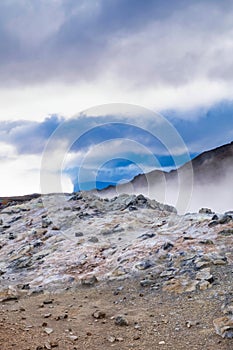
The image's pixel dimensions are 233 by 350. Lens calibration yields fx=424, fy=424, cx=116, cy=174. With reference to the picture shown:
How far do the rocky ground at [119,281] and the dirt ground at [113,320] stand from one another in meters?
0.02

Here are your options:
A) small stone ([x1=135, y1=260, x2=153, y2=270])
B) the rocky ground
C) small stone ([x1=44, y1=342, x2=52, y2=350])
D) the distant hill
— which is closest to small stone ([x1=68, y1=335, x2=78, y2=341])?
the rocky ground

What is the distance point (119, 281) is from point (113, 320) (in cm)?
291

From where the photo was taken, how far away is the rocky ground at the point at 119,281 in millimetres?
9898

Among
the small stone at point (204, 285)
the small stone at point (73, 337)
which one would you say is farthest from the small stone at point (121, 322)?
the small stone at point (204, 285)

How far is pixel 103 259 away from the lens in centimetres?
1608

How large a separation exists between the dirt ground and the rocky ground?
2cm

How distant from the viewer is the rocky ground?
9.90 meters

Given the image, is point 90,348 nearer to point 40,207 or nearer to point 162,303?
point 162,303

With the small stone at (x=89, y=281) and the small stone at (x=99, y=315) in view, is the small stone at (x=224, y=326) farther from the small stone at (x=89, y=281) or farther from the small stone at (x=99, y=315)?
the small stone at (x=89, y=281)

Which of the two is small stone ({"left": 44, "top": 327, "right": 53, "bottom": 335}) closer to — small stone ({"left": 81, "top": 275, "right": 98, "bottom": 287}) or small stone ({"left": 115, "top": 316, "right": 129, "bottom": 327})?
small stone ({"left": 115, "top": 316, "right": 129, "bottom": 327})

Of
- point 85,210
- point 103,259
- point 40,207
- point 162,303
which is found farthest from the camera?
point 40,207

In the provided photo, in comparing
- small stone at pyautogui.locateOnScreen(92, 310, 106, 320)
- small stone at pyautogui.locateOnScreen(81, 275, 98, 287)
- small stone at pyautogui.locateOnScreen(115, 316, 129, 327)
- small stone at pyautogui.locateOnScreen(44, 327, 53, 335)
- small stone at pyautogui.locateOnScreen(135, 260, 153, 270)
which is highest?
small stone at pyautogui.locateOnScreen(135, 260, 153, 270)

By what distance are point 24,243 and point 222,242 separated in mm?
9837

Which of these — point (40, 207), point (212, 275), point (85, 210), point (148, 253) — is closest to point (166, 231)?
point (148, 253)
